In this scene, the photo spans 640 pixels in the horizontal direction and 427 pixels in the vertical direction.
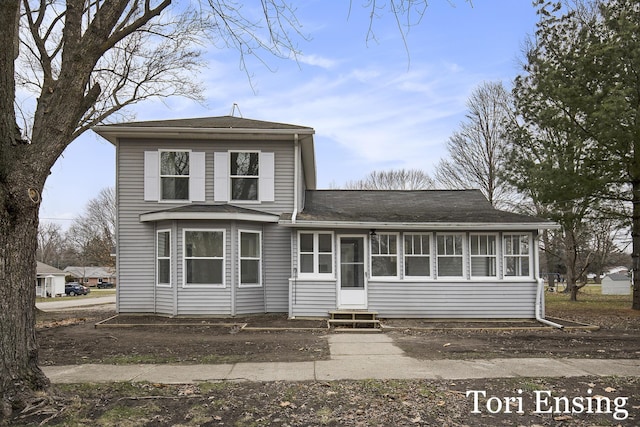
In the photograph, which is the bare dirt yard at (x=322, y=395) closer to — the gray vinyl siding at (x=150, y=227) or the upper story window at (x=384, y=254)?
the upper story window at (x=384, y=254)

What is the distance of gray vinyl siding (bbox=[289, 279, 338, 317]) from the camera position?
12891mm

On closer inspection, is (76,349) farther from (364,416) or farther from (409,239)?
(409,239)

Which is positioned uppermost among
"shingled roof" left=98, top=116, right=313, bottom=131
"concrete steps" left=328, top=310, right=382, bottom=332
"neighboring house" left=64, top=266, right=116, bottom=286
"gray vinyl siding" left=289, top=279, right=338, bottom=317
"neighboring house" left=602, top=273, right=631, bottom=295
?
"shingled roof" left=98, top=116, right=313, bottom=131

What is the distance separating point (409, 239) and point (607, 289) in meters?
34.2

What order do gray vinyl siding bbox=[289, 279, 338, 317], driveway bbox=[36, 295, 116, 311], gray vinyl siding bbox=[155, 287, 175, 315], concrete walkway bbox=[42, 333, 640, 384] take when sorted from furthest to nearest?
1. driveway bbox=[36, 295, 116, 311]
2. gray vinyl siding bbox=[155, 287, 175, 315]
3. gray vinyl siding bbox=[289, 279, 338, 317]
4. concrete walkway bbox=[42, 333, 640, 384]

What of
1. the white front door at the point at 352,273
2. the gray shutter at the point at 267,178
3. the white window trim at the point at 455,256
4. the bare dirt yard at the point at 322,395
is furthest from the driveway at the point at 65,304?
the white window trim at the point at 455,256

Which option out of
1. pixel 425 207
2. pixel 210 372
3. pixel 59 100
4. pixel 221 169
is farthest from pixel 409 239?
pixel 59 100

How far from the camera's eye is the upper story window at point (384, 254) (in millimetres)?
13172

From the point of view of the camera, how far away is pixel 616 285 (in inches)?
1550

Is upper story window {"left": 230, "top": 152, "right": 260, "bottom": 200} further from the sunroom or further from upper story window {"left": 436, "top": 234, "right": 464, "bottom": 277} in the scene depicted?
upper story window {"left": 436, "top": 234, "right": 464, "bottom": 277}

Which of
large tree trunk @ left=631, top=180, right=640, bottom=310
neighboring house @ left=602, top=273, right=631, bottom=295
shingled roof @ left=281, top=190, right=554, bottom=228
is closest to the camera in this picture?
shingled roof @ left=281, top=190, right=554, bottom=228

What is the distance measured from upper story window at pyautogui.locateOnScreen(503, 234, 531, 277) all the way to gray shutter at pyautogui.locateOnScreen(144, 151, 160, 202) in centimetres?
983

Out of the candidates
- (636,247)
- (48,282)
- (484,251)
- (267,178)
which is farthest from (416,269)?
(48,282)

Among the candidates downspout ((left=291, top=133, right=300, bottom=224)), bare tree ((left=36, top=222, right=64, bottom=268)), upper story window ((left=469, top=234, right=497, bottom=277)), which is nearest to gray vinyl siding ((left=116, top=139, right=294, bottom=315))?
downspout ((left=291, top=133, right=300, bottom=224))
